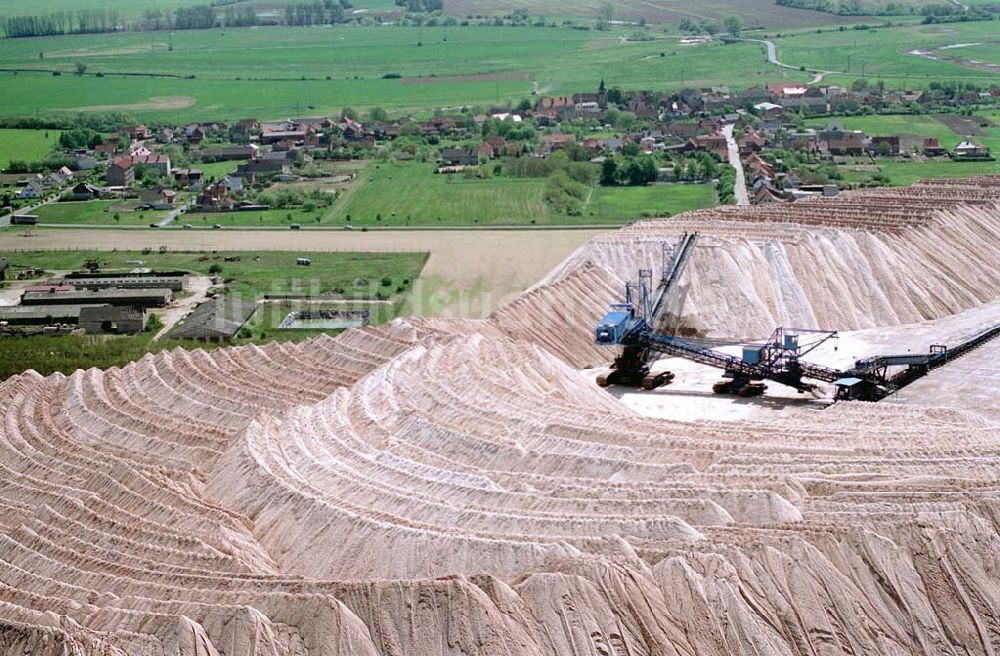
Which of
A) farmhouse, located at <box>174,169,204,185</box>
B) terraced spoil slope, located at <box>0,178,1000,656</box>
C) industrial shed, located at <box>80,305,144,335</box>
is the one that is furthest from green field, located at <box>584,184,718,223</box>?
terraced spoil slope, located at <box>0,178,1000,656</box>

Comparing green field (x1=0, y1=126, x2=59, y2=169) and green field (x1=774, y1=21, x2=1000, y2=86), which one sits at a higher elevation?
green field (x1=774, y1=21, x2=1000, y2=86)

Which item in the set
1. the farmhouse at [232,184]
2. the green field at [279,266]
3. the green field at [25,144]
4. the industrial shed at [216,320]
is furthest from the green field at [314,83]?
the industrial shed at [216,320]

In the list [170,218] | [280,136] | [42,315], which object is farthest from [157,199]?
[42,315]

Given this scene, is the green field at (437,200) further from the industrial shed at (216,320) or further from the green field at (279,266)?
the industrial shed at (216,320)

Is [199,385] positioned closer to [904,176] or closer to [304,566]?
[304,566]

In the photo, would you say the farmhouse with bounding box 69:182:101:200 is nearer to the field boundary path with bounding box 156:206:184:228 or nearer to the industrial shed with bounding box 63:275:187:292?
the field boundary path with bounding box 156:206:184:228

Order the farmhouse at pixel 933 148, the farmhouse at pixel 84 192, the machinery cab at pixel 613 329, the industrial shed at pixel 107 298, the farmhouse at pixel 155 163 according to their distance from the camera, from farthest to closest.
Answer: the farmhouse at pixel 933 148
the farmhouse at pixel 155 163
the farmhouse at pixel 84 192
the industrial shed at pixel 107 298
the machinery cab at pixel 613 329

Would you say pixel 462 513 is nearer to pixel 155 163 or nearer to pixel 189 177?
pixel 189 177

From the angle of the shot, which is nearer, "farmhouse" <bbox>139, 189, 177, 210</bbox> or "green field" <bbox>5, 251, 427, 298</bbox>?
"green field" <bbox>5, 251, 427, 298</bbox>

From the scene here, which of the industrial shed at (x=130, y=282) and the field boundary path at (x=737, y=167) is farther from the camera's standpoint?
the field boundary path at (x=737, y=167)
